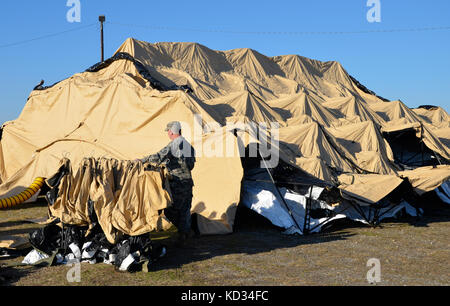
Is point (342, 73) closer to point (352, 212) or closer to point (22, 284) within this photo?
point (352, 212)

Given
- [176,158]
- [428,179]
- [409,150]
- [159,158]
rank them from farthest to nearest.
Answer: [409,150], [428,179], [176,158], [159,158]

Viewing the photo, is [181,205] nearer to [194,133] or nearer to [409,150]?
[194,133]

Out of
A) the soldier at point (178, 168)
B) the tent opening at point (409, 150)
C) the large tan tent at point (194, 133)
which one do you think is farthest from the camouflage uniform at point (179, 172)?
the tent opening at point (409, 150)

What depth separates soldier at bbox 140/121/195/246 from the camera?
7.10 meters

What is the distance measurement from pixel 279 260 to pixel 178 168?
2073mm

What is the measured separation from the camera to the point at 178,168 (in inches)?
285

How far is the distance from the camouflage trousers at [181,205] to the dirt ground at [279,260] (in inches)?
15.6

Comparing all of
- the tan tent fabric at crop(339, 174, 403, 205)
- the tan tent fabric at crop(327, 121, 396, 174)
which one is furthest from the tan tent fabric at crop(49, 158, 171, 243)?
the tan tent fabric at crop(327, 121, 396, 174)

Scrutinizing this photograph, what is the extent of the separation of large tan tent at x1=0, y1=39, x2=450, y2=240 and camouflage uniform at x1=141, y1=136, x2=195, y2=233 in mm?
1216

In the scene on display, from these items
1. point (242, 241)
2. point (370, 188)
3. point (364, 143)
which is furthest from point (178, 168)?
point (364, 143)

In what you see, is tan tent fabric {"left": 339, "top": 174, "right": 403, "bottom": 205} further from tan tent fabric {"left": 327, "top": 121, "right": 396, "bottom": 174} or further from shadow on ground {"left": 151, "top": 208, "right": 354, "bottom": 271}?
tan tent fabric {"left": 327, "top": 121, "right": 396, "bottom": 174}

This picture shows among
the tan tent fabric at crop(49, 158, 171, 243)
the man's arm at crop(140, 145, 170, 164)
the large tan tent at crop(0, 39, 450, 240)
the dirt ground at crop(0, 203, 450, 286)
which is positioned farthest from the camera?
the large tan tent at crop(0, 39, 450, 240)

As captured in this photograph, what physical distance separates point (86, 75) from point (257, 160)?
278 inches

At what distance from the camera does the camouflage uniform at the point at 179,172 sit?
7.09m
